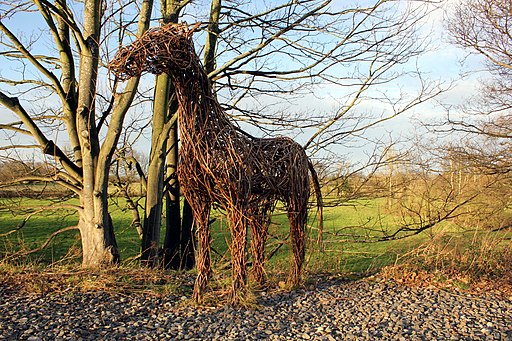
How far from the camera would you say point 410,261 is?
6.18 metres

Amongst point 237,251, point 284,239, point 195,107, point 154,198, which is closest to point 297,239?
point 237,251

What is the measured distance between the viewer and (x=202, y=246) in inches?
170

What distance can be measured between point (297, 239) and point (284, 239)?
1.37m

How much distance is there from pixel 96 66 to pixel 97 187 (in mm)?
1777

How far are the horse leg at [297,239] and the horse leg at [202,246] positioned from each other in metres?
1.05

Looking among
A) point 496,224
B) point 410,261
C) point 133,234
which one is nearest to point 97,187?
point 410,261

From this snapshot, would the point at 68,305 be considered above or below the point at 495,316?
above

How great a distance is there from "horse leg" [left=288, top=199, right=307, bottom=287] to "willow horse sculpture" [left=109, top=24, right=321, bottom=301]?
1.49ft

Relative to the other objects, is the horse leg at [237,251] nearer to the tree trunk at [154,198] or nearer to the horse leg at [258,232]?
the horse leg at [258,232]

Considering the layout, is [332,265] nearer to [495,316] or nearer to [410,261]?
[410,261]

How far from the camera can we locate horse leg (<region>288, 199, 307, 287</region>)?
489cm

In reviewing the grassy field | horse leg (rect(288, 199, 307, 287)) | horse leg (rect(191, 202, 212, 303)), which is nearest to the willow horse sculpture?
horse leg (rect(191, 202, 212, 303))

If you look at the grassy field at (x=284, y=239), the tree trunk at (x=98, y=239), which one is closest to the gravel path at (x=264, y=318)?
the grassy field at (x=284, y=239)

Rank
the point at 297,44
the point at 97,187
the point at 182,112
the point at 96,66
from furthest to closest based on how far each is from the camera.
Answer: the point at 297,44 < the point at 96,66 < the point at 97,187 < the point at 182,112
